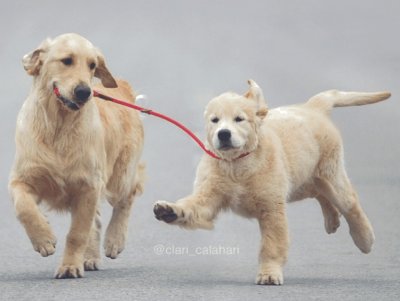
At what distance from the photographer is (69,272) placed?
10766 millimetres

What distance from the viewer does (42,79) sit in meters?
10.7

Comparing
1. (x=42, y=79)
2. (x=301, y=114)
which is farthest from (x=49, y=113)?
(x=301, y=114)

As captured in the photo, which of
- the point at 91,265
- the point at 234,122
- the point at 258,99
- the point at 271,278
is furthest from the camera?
the point at 91,265

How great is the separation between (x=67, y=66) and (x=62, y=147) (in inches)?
21.2

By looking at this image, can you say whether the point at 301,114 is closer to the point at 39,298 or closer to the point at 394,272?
the point at 394,272

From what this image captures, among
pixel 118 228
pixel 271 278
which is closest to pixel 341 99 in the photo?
pixel 118 228

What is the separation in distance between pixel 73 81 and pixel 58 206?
970 mm

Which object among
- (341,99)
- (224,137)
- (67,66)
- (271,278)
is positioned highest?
(341,99)

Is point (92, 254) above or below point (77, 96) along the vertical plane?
below

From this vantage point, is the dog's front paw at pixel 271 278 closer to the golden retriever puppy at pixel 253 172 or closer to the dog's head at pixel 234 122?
the golden retriever puppy at pixel 253 172

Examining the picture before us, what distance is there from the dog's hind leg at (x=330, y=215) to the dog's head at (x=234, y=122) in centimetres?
176

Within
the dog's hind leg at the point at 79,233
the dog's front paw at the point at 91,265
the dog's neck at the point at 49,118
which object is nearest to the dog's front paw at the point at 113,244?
the dog's front paw at the point at 91,265

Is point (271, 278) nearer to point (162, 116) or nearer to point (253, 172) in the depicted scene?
point (253, 172)

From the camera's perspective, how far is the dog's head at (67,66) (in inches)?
412
